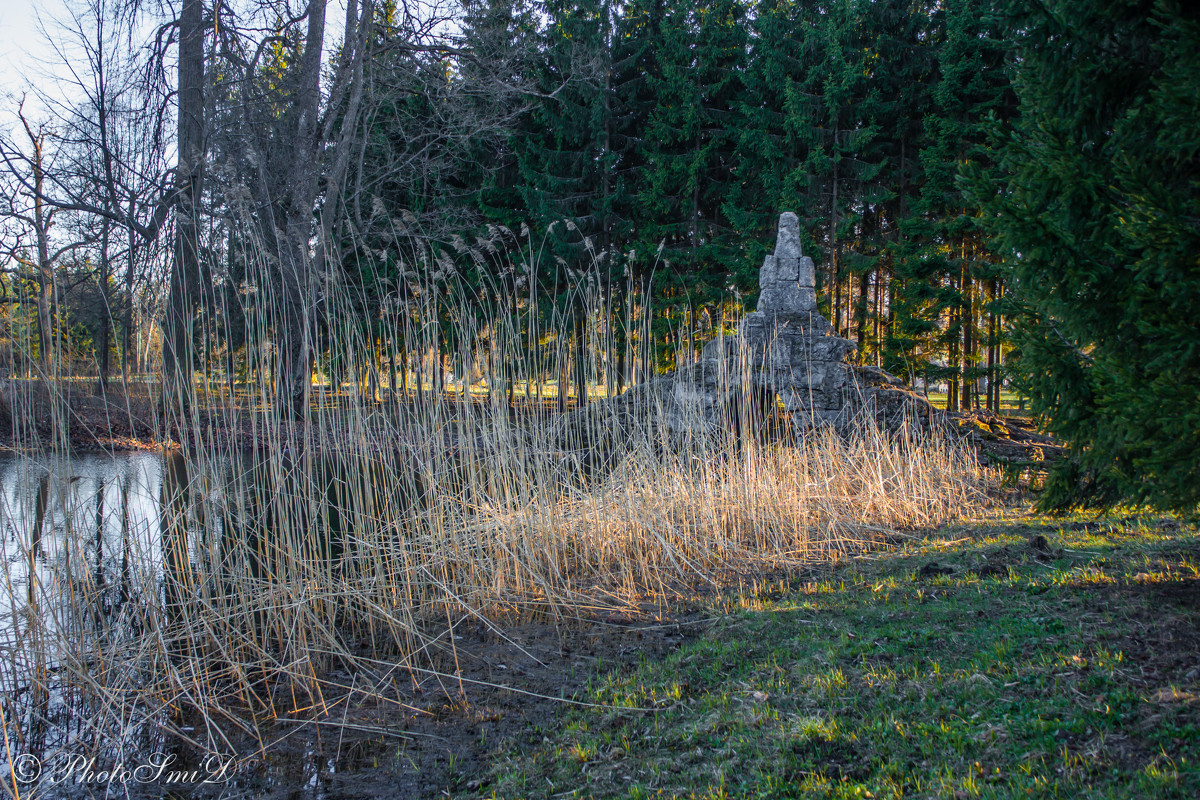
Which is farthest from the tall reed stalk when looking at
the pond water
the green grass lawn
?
the green grass lawn

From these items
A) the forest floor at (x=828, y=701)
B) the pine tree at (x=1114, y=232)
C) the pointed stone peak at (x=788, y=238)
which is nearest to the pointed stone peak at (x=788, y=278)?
the pointed stone peak at (x=788, y=238)

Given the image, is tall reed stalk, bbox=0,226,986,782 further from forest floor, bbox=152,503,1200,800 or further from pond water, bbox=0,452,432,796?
forest floor, bbox=152,503,1200,800

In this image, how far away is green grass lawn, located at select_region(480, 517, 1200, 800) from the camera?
158 centimetres

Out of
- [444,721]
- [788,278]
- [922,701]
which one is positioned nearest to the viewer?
[922,701]

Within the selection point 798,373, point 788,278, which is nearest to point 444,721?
point 798,373

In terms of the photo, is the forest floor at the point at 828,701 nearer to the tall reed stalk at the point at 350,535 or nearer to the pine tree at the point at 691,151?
the tall reed stalk at the point at 350,535

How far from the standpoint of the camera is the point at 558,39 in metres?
13.1

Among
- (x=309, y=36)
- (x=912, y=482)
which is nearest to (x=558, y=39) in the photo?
(x=309, y=36)

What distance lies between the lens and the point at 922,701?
1.94 m

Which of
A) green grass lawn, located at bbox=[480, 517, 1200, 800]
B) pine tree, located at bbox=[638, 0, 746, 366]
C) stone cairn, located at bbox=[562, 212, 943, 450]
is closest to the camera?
green grass lawn, located at bbox=[480, 517, 1200, 800]

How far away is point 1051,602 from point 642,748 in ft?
5.57

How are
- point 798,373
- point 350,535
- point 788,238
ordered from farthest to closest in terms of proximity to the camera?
point 788,238 < point 798,373 < point 350,535

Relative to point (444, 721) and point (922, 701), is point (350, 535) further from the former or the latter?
point (922, 701)

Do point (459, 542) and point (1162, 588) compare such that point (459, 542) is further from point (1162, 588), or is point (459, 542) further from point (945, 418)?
point (945, 418)
